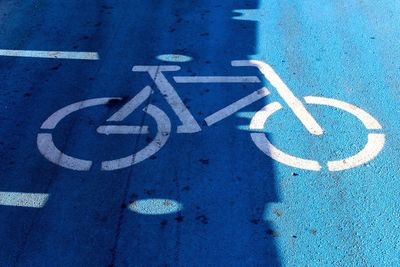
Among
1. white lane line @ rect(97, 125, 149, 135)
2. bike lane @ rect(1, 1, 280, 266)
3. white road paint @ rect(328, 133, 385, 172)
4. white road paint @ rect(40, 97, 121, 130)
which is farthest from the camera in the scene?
white road paint @ rect(40, 97, 121, 130)

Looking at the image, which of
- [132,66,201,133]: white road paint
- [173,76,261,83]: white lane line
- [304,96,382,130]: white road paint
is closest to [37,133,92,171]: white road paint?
[132,66,201,133]: white road paint

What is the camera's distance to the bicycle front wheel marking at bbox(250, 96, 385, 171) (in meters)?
4.68

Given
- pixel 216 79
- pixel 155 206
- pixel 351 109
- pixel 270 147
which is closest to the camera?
pixel 155 206

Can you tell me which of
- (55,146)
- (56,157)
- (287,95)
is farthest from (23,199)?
(287,95)

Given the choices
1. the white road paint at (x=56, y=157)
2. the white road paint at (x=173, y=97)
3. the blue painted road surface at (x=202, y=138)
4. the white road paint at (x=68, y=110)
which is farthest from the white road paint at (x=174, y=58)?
the white road paint at (x=56, y=157)

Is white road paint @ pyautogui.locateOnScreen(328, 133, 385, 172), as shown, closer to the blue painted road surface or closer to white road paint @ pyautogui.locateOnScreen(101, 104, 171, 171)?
the blue painted road surface

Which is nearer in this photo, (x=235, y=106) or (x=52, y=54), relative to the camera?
(x=235, y=106)

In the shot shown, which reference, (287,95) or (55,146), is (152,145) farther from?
(287,95)

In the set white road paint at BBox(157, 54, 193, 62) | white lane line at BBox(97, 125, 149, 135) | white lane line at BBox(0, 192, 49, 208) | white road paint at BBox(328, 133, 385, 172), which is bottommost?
white lane line at BBox(0, 192, 49, 208)

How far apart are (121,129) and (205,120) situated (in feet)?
2.99

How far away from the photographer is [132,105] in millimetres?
5422

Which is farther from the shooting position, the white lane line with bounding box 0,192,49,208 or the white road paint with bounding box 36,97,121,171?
the white road paint with bounding box 36,97,121,171

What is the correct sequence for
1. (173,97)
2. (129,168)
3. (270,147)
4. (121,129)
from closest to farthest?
(129,168) → (270,147) → (121,129) → (173,97)

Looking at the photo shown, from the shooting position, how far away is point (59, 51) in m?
6.52
